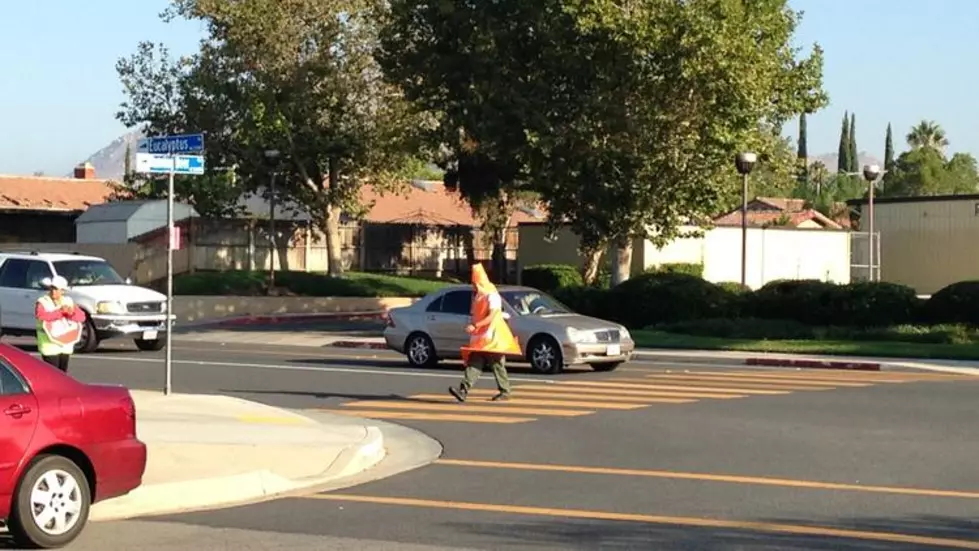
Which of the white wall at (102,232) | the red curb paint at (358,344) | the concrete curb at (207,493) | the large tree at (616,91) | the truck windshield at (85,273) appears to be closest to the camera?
the concrete curb at (207,493)

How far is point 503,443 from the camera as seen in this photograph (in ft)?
53.0

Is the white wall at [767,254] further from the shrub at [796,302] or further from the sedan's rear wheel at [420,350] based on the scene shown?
the sedan's rear wheel at [420,350]

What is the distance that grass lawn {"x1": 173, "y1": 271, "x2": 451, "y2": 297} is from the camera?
163 ft

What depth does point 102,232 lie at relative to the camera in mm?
54438

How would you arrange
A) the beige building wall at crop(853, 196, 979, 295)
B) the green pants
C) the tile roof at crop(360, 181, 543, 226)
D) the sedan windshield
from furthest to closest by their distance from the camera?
the tile roof at crop(360, 181, 543, 226) < the beige building wall at crop(853, 196, 979, 295) < the sedan windshield < the green pants

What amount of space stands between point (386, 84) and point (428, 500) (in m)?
38.2

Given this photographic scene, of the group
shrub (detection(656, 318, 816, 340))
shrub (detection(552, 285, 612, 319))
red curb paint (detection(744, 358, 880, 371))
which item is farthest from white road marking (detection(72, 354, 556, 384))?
shrub (detection(552, 285, 612, 319))

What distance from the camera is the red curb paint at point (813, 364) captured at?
28.0 metres

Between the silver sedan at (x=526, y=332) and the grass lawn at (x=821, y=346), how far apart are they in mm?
7410

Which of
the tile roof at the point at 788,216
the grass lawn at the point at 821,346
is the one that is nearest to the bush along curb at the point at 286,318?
the grass lawn at the point at 821,346

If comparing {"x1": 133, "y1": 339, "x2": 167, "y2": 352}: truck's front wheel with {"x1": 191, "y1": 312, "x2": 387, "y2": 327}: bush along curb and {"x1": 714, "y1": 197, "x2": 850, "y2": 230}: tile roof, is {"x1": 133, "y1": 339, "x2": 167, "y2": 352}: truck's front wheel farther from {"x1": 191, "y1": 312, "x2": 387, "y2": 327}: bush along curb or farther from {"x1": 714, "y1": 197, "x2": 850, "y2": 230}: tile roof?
{"x1": 714, "y1": 197, "x2": 850, "y2": 230}: tile roof

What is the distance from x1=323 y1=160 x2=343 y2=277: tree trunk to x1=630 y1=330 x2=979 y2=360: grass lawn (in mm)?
19317

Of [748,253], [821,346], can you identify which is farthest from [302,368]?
[748,253]

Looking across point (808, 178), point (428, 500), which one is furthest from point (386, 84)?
point (808, 178)
